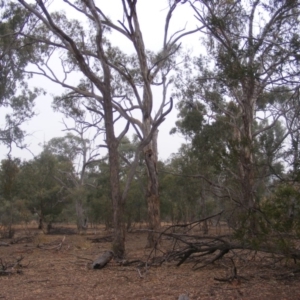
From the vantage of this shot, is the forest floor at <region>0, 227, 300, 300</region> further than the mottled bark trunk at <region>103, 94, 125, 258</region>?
No

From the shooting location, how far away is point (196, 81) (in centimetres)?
Result: 1925

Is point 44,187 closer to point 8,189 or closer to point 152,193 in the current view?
point 8,189

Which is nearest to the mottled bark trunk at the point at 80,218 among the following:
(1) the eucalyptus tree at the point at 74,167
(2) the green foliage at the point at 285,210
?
(1) the eucalyptus tree at the point at 74,167

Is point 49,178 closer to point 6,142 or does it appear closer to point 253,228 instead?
point 6,142

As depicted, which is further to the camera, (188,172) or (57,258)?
(188,172)

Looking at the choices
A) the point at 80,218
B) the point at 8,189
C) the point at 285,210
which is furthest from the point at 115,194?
the point at 80,218

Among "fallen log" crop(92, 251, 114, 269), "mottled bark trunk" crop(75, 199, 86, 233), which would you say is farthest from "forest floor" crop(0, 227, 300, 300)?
"mottled bark trunk" crop(75, 199, 86, 233)

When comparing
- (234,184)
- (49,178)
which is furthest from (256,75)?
(49,178)

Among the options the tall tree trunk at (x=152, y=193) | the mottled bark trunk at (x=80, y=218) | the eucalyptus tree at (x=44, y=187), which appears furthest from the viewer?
the mottled bark trunk at (x=80, y=218)

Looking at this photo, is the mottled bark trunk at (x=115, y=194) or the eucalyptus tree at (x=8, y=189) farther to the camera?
the eucalyptus tree at (x=8, y=189)

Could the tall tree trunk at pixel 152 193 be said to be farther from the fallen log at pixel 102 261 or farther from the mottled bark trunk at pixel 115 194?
the fallen log at pixel 102 261

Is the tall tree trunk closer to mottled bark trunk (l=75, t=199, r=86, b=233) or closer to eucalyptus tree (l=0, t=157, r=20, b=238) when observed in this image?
eucalyptus tree (l=0, t=157, r=20, b=238)

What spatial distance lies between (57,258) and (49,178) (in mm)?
18601

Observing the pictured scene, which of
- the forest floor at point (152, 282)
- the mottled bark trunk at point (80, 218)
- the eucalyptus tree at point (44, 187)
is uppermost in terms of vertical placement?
the eucalyptus tree at point (44, 187)
